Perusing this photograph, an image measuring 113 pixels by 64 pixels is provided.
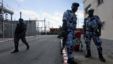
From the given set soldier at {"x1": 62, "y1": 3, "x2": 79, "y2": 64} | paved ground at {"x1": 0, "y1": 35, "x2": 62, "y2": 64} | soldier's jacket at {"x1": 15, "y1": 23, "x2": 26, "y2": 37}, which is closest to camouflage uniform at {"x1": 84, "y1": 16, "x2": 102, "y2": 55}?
paved ground at {"x1": 0, "y1": 35, "x2": 62, "y2": 64}

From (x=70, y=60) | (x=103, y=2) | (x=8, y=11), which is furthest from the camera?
(x=8, y=11)

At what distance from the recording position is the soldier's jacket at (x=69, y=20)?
945 centimetres

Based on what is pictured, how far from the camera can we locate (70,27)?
377 inches

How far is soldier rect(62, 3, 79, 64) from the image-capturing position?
31.0 feet

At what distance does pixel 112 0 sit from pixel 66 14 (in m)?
25.2

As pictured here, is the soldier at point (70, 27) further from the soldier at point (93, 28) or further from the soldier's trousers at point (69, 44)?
the soldier at point (93, 28)

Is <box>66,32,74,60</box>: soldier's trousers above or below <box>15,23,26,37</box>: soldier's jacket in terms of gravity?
below

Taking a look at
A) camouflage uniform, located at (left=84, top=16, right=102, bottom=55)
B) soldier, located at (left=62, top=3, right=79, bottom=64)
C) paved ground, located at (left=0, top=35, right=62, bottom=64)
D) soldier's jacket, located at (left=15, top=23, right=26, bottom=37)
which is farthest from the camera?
soldier's jacket, located at (left=15, top=23, right=26, bottom=37)

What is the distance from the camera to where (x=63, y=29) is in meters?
9.44

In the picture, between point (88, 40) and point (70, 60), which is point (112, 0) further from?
point (70, 60)

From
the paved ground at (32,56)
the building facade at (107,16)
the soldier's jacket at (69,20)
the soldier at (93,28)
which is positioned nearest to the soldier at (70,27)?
the soldier's jacket at (69,20)

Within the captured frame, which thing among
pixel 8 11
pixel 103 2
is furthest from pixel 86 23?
pixel 8 11

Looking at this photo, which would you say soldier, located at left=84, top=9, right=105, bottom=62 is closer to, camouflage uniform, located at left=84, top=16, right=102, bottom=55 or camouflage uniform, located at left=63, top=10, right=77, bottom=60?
camouflage uniform, located at left=84, top=16, right=102, bottom=55

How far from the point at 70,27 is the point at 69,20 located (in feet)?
0.74
